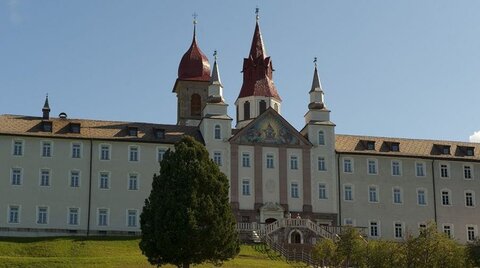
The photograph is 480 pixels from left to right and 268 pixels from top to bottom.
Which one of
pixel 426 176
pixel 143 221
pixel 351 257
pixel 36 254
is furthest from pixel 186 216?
pixel 426 176

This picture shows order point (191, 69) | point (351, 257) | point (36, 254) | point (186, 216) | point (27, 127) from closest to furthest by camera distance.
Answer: point (186, 216) < point (351, 257) < point (36, 254) < point (27, 127) < point (191, 69)

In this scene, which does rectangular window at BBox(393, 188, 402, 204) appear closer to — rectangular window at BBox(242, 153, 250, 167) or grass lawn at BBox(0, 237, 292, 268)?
rectangular window at BBox(242, 153, 250, 167)

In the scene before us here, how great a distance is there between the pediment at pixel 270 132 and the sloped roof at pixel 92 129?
4.25m

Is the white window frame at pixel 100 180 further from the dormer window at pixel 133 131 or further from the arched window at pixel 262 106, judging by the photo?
the arched window at pixel 262 106

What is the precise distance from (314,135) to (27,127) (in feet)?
82.2

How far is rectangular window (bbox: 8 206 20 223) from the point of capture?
266 feet

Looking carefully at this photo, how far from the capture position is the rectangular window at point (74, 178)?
8319 centimetres

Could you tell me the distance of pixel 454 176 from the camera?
90812 millimetres

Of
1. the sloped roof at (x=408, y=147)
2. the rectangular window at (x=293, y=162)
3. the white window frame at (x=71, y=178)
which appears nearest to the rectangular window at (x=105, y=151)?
the white window frame at (x=71, y=178)

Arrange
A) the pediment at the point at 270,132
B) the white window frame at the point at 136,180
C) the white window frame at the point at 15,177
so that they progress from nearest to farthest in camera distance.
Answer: the white window frame at the point at 15,177 → the white window frame at the point at 136,180 → the pediment at the point at 270,132

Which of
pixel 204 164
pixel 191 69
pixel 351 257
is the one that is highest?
pixel 191 69

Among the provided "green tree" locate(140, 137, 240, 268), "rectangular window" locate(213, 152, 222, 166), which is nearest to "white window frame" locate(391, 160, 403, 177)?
"rectangular window" locate(213, 152, 222, 166)

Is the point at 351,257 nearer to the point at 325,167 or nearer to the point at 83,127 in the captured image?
the point at 325,167

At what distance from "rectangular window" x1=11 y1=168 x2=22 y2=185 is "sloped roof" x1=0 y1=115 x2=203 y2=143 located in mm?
3015
